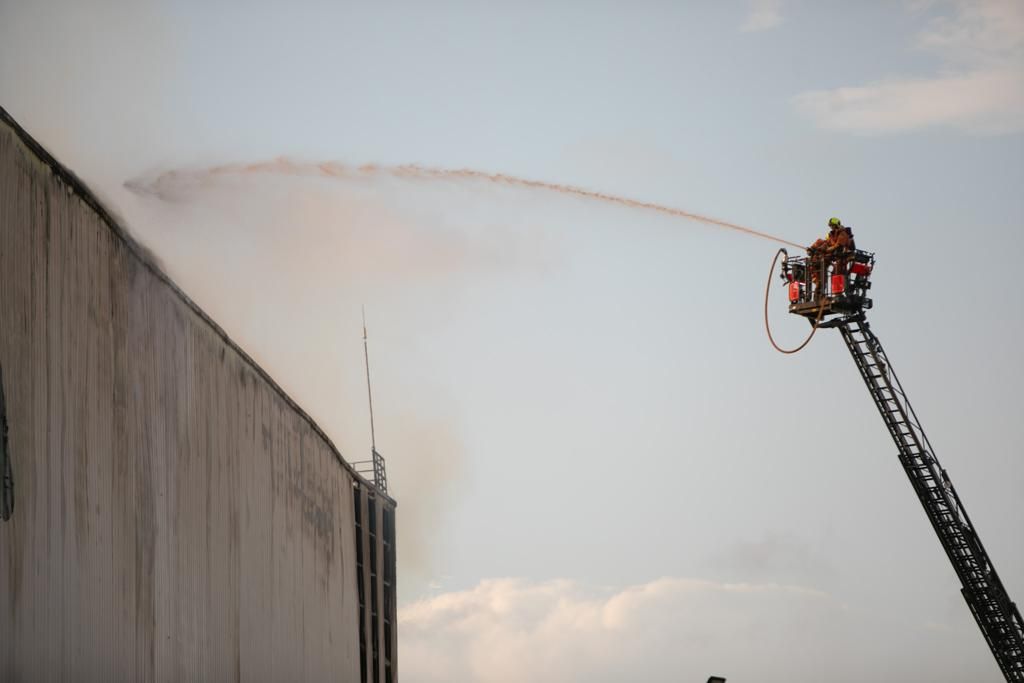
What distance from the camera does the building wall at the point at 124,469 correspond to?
1249 inches

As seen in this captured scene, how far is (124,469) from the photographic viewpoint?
35.8m

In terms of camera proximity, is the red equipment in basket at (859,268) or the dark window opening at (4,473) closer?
the dark window opening at (4,473)

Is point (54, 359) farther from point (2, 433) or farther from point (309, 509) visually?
point (309, 509)

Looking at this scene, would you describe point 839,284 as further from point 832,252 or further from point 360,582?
point 360,582

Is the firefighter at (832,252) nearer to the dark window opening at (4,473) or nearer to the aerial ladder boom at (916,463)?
the aerial ladder boom at (916,463)

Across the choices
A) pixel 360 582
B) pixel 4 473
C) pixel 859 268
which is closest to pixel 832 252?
pixel 859 268

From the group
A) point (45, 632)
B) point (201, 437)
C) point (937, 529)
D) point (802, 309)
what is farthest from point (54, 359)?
point (937, 529)

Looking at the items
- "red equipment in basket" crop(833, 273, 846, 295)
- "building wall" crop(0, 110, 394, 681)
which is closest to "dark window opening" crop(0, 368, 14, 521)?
"building wall" crop(0, 110, 394, 681)

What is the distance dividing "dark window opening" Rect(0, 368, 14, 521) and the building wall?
165 mm

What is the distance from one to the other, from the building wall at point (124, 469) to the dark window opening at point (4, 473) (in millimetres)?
Answer: 165

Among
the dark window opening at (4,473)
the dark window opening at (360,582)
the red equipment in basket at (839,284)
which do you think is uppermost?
the red equipment in basket at (839,284)

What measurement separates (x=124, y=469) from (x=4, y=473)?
5.17 m

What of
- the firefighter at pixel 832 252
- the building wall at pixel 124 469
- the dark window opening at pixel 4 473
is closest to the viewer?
the dark window opening at pixel 4 473

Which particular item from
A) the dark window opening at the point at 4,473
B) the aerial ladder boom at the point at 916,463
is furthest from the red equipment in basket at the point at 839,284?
the dark window opening at the point at 4,473
